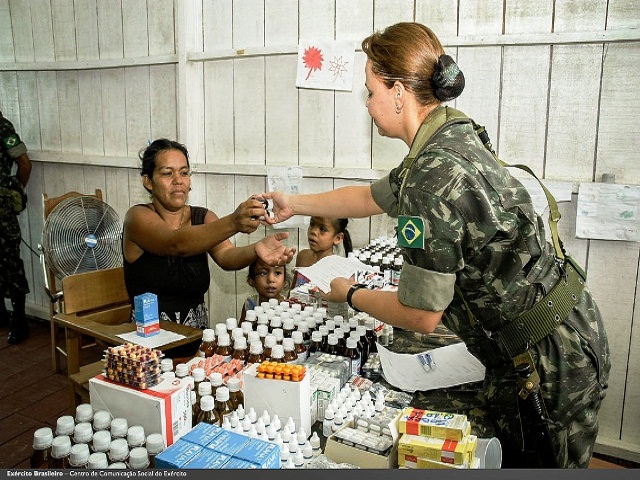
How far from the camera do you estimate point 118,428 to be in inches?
44.5

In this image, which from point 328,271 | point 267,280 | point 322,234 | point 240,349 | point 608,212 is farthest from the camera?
point 322,234

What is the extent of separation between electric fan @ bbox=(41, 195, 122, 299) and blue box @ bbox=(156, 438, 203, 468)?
9.03ft

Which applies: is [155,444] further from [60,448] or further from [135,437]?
[60,448]

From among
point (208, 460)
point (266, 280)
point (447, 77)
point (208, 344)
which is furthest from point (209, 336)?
point (266, 280)

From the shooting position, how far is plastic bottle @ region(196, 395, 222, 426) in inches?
49.4

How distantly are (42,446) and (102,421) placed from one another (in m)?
0.12

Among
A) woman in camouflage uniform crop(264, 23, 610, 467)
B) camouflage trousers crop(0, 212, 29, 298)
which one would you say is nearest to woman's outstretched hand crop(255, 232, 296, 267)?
woman in camouflage uniform crop(264, 23, 610, 467)

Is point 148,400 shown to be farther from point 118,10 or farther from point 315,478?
point 118,10

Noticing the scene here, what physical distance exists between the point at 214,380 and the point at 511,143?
223cm

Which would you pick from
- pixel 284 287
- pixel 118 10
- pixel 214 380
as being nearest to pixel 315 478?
pixel 214 380

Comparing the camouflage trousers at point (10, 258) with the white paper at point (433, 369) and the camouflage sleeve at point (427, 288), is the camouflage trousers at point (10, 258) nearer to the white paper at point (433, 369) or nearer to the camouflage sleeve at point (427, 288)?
the white paper at point (433, 369)

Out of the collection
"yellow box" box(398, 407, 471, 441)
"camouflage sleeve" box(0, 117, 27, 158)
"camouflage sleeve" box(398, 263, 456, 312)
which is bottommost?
"yellow box" box(398, 407, 471, 441)

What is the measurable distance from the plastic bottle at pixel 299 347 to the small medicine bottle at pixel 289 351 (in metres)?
0.02

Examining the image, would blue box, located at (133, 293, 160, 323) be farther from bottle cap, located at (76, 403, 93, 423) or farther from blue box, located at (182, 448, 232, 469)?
blue box, located at (182, 448, 232, 469)
